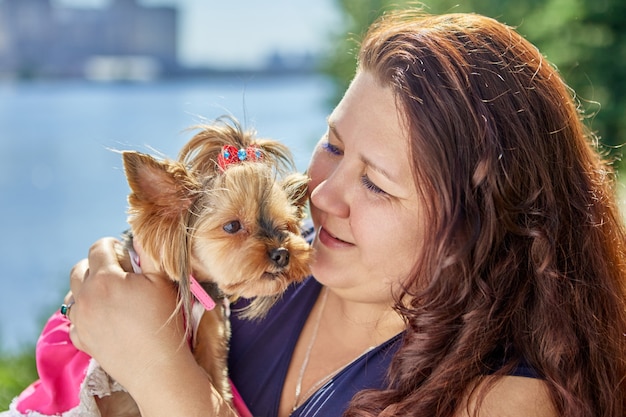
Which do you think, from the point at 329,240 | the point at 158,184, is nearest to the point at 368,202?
the point at 329,240

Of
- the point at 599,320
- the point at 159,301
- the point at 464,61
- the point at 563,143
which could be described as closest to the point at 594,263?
the point at 599,320

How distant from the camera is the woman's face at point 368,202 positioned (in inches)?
78.1

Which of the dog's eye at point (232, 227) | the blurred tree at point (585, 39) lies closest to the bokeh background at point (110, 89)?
the blurred tree at point (585, 39)

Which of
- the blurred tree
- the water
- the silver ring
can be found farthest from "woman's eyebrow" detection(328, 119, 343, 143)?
the blurred tree

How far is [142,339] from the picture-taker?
2.03m

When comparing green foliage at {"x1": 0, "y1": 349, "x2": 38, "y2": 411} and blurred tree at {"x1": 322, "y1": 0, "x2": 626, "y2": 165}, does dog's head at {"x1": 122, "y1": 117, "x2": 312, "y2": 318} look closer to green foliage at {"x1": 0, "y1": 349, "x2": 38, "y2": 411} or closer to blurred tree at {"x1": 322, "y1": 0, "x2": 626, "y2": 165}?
green foliage at {"x1": 0, "y1": 349, "x2": 38, "y2": 411}

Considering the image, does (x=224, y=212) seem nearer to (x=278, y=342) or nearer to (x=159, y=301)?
(x=159, y=301)

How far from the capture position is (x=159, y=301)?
6.89ft

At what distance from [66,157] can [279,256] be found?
8.65 meters

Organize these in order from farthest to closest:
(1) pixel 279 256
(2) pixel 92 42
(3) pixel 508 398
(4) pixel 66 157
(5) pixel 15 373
A: (2) pixel 92 42
(4) pixel 66 157
(5) pixel 15 373
(1) pixel 279 256
(3) pixel 508 398

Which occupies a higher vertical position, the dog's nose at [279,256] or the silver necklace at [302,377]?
the dog's nose at [279,256]

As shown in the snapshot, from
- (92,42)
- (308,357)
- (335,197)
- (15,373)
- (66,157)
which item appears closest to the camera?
(335,197)

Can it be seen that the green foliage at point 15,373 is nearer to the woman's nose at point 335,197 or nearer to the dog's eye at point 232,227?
the dog's eye at point 232,227

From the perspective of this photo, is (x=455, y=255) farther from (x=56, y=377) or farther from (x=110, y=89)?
(x=110, y=89)
